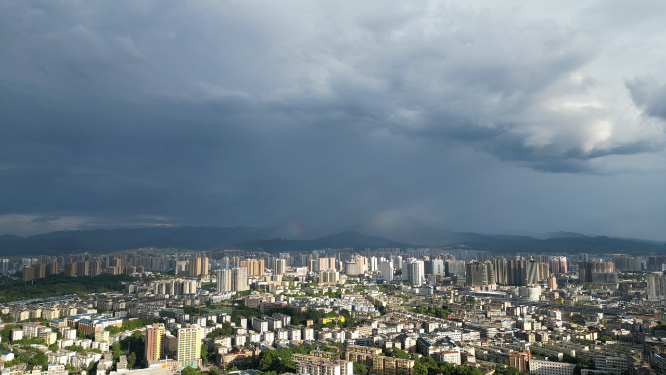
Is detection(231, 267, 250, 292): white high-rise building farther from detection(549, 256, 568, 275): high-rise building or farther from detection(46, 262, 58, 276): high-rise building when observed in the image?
detection(549, 256, 568, 275): high-rise building

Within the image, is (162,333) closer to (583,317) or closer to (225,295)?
(225,295)

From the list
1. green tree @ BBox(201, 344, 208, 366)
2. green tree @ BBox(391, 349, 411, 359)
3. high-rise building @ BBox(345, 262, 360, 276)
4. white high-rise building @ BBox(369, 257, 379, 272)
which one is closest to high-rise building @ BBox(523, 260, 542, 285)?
high-rise building @ BBox(345, 262, 360, 276)

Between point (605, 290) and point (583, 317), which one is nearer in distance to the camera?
point (583, 317)

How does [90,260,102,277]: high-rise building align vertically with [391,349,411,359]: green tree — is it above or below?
above

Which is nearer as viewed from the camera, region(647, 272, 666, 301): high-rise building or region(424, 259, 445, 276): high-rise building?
region(647, 272, 666, 301): high-rise building

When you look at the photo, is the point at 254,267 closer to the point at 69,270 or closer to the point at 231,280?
the point at 231,280

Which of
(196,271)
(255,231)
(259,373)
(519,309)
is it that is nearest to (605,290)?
(519,309)

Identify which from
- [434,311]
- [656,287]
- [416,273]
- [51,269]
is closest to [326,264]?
[416,273]
